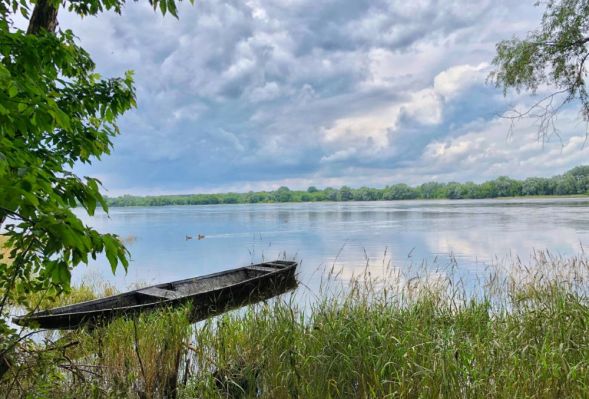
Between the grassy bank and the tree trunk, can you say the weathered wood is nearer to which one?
the grassy bank

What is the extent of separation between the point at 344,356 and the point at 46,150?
9.40 feet

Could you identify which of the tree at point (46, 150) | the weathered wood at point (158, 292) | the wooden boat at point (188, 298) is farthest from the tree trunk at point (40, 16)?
the weathered wood at point (158, 292)

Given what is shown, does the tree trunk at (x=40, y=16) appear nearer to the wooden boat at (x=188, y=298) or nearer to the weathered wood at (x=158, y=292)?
the wooden boat at (x=188, y=298)

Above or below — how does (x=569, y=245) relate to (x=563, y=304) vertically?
below

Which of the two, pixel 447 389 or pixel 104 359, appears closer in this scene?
pixel 447 389

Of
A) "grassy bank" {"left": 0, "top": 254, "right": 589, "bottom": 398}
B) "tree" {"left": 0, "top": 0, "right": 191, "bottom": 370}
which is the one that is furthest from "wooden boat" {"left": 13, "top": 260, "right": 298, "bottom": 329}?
"tree" {"left": 0, "top": 0, "right": 191, "bottom": 370}

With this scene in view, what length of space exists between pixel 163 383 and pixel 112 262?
2.69 meters

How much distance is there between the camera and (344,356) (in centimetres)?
355

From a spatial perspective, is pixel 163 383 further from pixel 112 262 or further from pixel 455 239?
pixel 455 239

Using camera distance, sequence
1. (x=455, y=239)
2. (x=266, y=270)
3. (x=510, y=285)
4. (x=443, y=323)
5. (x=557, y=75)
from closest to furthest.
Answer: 1. (x=443, y=323)
2. (x=510, y=285)
3. (x=557, y=75)
4. (x=266, y=270)
5. (x=455, y=239)

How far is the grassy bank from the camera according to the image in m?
2.97

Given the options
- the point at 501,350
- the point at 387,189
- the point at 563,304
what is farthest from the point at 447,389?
the point at 387,189

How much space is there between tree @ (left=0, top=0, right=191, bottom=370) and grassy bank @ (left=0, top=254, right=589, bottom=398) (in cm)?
92

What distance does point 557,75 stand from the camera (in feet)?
24.0
